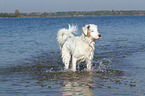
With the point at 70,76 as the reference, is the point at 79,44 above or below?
above

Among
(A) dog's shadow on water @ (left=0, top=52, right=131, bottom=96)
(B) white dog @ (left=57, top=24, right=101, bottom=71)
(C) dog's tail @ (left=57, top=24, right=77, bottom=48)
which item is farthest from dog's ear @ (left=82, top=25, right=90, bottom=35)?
(A) dog's shadow on water @ (left=0, top=52, right=131, bottom=96)

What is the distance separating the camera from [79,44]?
882 cm

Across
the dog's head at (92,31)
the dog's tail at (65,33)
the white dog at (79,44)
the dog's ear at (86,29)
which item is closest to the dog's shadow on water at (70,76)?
the white dog at (79,44)

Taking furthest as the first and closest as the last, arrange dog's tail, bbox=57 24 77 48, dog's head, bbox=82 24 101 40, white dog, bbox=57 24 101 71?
1. dog's tail, bbox=57 24 77 48
2. white dog, bbox=57 24 101 71
3. dog's head, bbox=82 24 101 40

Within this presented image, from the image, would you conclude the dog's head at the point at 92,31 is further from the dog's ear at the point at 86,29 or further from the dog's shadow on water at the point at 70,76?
the dog's shadow on water at the point at 70,76

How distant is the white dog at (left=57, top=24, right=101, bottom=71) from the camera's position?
8.29 m

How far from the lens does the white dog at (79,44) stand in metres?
8.29

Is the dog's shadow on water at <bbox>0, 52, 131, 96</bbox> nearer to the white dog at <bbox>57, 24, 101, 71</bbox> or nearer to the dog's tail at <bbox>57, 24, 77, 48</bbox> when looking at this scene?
the white dog at <bbox>57, 24, 101, 71</bbox>

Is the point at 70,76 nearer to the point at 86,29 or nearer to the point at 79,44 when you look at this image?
the point at 79,44

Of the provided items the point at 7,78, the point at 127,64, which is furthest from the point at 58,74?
A: the point at 127,64

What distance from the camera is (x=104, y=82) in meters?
7.77

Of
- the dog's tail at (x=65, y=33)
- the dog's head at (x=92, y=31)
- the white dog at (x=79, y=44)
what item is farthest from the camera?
the dog's tail at (x=65, y=33)

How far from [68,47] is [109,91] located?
311 cm

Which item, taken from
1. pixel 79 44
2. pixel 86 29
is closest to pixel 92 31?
pixel 86 29
